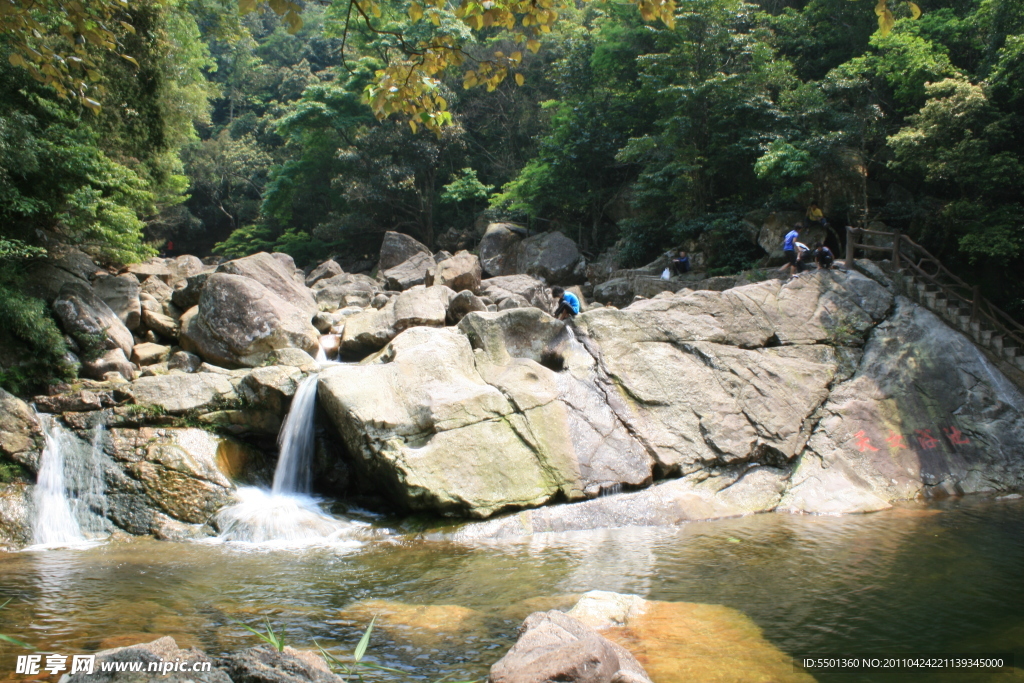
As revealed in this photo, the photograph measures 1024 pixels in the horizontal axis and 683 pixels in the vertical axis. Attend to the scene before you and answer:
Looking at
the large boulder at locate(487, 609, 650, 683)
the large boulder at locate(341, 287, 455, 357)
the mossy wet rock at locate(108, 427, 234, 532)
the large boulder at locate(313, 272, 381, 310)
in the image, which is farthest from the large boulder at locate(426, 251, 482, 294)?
the large boulder at locate(487, 609, 650, 683)

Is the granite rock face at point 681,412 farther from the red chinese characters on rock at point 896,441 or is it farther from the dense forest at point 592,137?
the dense forest at point 592,137

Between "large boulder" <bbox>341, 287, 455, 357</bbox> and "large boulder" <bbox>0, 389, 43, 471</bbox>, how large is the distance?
18.9 ft

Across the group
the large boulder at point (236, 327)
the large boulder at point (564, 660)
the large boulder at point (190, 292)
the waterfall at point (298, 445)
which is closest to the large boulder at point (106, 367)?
the large boulder at point (236, 327)

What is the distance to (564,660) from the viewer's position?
4.04 m

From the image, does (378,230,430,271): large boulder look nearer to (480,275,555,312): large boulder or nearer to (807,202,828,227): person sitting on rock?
(480,275,555,312): large boulder

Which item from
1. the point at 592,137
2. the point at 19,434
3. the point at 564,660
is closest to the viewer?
the point at 564,660

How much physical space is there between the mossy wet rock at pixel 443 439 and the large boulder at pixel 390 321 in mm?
3419

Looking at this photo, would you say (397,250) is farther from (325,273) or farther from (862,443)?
(862,443)

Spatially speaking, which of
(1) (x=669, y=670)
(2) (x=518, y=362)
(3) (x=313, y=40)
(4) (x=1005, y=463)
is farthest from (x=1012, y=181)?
(3) (x=313, y=40)

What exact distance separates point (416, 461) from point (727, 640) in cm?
498

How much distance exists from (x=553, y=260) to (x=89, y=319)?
15.7 meters

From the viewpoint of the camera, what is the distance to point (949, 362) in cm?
1223

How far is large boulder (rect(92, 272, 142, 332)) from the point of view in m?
14.0

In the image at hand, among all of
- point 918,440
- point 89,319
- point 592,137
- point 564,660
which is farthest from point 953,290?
point 89,319
